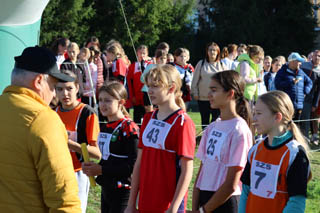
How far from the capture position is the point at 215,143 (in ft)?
12.1

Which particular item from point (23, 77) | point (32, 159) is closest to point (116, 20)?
point (23, 77)

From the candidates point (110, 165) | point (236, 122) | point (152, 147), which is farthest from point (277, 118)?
point (110, 165)

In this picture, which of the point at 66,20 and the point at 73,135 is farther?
the point at 66,20

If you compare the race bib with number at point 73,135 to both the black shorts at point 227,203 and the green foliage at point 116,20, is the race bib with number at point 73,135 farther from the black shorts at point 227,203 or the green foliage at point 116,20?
the green foliage at point 116,20

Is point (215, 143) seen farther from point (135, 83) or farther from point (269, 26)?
point (269, 26)

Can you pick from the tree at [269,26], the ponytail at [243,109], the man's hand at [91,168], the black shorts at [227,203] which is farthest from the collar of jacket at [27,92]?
the tree at [269,26]

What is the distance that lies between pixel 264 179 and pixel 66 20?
26.5 m

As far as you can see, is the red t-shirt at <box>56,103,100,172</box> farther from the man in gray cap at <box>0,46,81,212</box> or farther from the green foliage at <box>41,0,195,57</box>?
the green foliage at <box>41,0,195,57</box>

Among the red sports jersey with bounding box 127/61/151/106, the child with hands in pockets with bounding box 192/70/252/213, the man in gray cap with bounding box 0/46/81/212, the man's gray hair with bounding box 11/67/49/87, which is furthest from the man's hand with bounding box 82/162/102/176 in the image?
the red sports jersey with bounding box 127/61/151/106

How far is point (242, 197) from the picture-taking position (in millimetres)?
3430

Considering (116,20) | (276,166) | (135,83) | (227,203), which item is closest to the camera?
(276,166)

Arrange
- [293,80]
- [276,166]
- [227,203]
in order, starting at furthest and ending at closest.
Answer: [293,80] → [227,203] → [276,166]

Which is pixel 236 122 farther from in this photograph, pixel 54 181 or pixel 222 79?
pixel 54 181

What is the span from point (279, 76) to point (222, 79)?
6.72 metres
